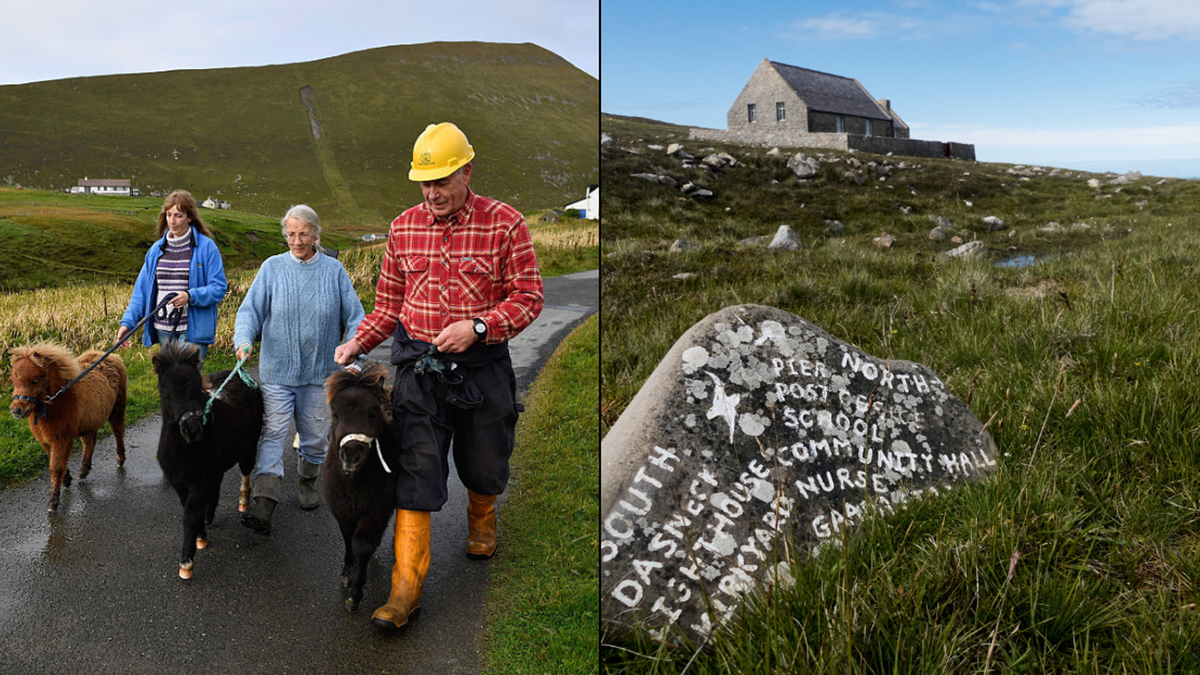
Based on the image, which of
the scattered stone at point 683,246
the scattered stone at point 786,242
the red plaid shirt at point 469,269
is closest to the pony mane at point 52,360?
the red plaid shirt at point 469,269

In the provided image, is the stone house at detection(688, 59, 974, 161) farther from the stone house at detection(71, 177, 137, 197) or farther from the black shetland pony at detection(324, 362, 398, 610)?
the black shetland pony at detection(324, 362, 398, 610)

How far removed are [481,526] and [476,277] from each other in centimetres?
150

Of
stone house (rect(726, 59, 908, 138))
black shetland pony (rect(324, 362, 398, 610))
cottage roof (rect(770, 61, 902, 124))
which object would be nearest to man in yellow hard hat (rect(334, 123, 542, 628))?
black shetland pony (rect(324, 362, 398, 610))

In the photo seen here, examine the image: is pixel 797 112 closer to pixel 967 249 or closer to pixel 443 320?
pixel 967 249

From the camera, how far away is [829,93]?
2260 inches

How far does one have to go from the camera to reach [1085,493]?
340 centimetres

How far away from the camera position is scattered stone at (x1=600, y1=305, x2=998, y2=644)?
2.55 metres

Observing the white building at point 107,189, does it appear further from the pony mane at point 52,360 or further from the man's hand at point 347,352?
the man's hand at point 347,352

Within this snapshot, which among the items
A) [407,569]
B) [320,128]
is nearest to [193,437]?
[407,569]

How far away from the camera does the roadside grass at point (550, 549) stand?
278 centimetres

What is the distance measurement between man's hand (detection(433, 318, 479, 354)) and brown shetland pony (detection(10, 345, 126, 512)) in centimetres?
204

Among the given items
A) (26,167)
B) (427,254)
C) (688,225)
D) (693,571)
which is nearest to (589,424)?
(427,254)

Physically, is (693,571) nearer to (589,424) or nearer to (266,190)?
(589,424)

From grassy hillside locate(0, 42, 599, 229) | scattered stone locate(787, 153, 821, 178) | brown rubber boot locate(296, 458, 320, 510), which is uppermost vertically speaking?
grassy hillside locate(0, 42, 599, 229)
